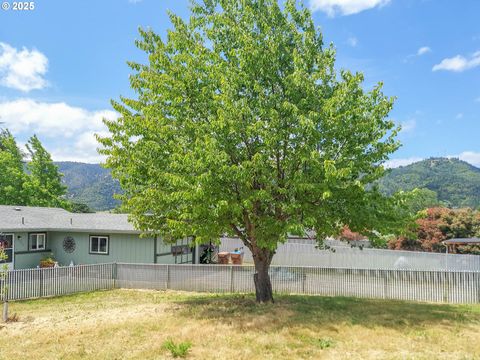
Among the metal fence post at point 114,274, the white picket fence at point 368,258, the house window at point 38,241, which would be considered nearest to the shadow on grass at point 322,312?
the white picket fence at point 368,258

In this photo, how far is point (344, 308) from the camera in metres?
15.4

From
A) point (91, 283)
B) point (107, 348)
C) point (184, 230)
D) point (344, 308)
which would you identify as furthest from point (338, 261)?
point (107, 348)

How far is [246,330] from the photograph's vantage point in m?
12.1

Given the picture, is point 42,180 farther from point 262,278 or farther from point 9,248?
point 262,278

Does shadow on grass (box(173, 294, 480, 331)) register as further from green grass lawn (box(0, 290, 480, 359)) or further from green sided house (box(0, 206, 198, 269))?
green sided house (box(0, 206, 198, 269))

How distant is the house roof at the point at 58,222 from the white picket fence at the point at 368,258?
42.1ft

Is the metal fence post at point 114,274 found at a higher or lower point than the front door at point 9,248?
lower

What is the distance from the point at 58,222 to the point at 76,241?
2.10 m

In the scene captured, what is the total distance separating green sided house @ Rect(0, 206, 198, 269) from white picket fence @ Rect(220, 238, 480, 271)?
10.3 m

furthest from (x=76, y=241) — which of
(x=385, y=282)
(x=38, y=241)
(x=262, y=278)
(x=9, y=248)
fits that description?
(x=385, y=282)

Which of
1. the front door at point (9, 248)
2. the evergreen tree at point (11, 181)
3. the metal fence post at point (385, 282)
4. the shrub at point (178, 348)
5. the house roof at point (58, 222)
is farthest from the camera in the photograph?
the evergreen tree at point (11, 181)

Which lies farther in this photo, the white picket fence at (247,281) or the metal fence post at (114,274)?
the metal fence post at (114,274)

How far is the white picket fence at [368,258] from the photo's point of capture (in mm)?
25156

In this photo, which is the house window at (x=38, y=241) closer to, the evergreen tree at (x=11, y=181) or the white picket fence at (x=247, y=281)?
the white picket fence at (x=247, y=281)
